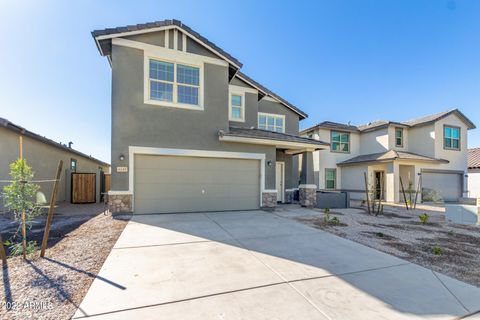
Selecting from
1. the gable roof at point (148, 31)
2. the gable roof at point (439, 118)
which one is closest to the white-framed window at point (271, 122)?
the gable roof at point (148, 31)

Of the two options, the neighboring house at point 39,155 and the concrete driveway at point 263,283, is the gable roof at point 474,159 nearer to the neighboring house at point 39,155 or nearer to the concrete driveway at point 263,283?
the concrete driveway at point 263,283

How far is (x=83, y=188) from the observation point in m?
14.1

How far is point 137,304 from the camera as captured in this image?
2.79 metres

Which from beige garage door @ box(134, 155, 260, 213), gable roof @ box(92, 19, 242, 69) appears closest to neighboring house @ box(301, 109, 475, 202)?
beige garage door @ box(134, 155, 260, 213)

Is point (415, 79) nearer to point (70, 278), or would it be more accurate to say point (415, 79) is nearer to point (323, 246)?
point (323, 246)

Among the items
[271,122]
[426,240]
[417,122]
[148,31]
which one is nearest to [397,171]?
[417,122]

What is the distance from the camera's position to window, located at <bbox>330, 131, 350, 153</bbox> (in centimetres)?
1896

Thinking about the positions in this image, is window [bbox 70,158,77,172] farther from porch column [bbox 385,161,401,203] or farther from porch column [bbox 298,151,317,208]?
Answer: porch column [bbox 385,161,401,203]

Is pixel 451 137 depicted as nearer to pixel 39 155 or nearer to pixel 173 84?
pixel 173 84

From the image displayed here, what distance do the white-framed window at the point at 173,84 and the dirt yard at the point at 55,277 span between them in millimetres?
5547

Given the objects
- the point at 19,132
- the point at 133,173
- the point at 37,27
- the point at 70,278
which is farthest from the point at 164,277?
the point at 19,132

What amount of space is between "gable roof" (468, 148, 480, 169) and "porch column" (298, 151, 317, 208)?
1883 cm

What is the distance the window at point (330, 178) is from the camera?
18.8 m

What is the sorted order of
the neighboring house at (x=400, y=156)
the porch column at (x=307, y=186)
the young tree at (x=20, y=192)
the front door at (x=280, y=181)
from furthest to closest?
the neighboring house at (x=400, y=156), the front door at (x=280, y=181), the porch column at (x=307, y=186), the young tree at (x=20, y=192)
